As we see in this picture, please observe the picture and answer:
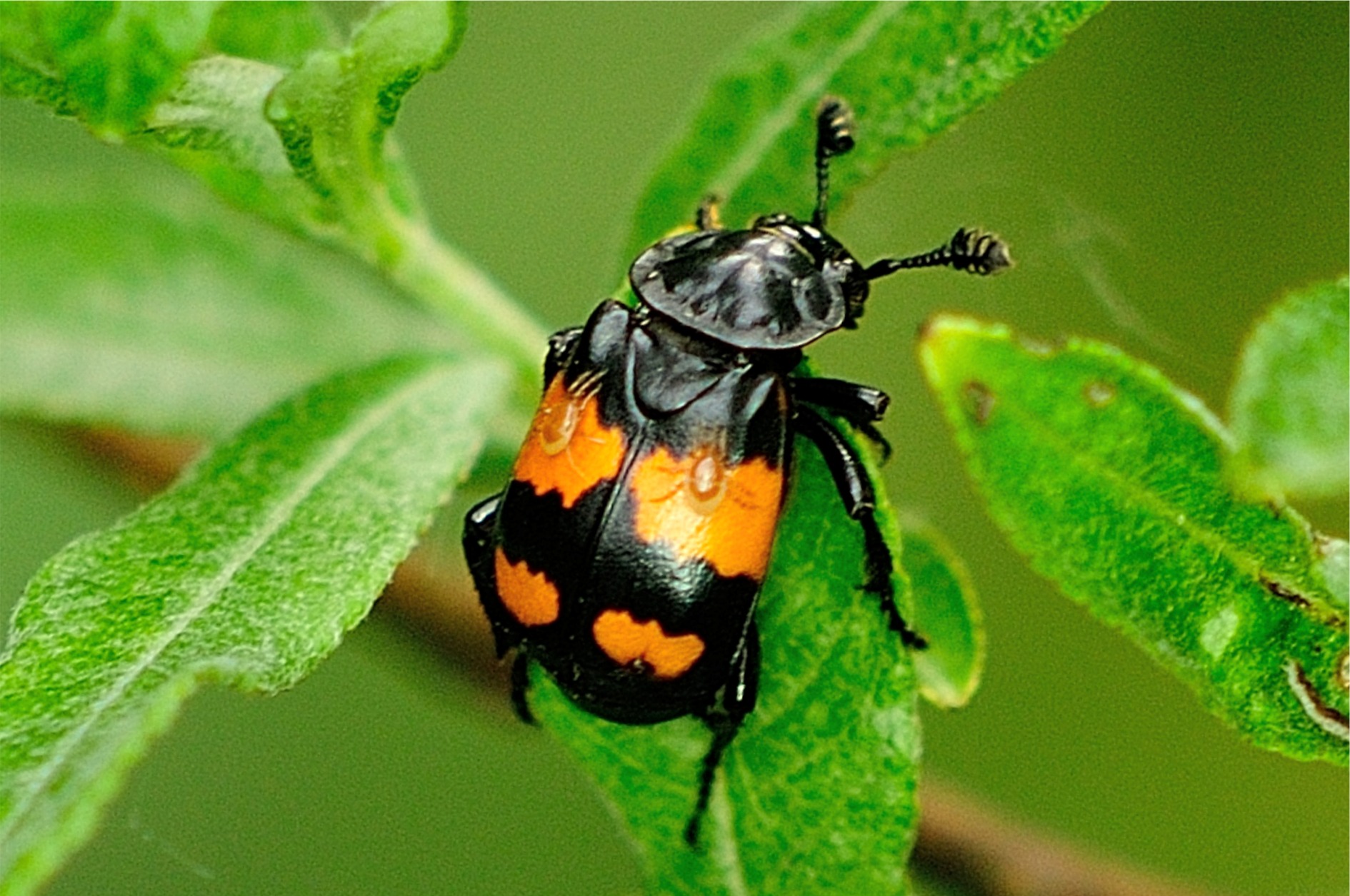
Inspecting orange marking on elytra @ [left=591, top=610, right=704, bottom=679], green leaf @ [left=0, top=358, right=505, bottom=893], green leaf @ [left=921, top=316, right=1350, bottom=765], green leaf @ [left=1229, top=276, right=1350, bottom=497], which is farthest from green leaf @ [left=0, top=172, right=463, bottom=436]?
green leaf @ [left=1229, top=276, right=1350, bottom=497]

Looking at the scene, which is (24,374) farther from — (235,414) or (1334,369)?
(1334,369)

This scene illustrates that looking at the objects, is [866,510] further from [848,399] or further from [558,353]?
[558,353]

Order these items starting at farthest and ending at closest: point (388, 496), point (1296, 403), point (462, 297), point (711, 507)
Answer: point (462, 297), point (711, 507), point (388, 496), point (1296, 403)

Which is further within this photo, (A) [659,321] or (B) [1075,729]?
(B) [1075,729]

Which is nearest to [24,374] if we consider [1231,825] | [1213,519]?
[1213,519]

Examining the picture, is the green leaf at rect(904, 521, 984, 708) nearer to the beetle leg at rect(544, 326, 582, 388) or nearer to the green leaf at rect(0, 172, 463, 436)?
the beetle leg at rect(544, 326, 582, 388)

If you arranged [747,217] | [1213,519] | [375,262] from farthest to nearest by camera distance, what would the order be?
[747,217] < [375,262] < [1213,519]

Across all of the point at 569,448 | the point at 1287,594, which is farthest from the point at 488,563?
the point at 1287,594
